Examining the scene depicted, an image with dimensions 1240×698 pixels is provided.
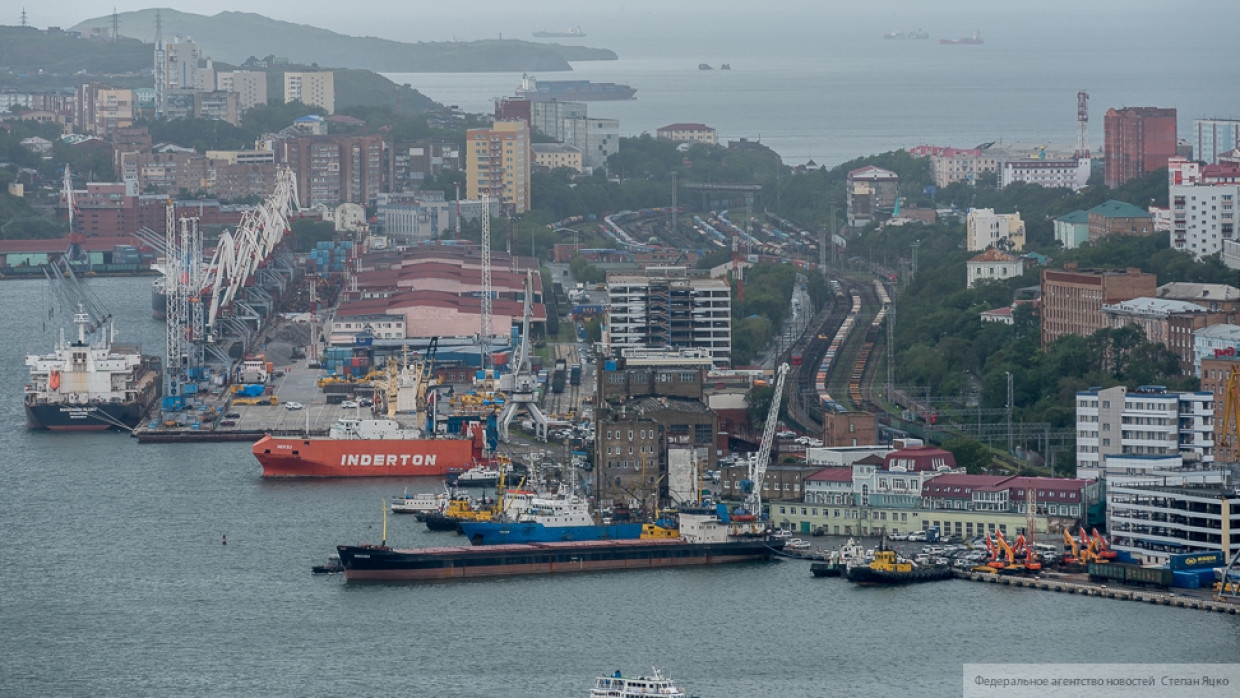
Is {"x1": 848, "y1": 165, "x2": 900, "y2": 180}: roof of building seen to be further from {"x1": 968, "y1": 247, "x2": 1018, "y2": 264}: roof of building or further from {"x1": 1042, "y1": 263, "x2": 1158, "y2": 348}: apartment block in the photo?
{"x1": 1042, "y1": 263, "x2": 1158, "y2": 348}: apartment block

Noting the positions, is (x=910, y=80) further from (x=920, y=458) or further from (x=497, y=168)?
(x=920, y=458)

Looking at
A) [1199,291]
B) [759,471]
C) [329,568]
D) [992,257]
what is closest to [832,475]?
[759,471]

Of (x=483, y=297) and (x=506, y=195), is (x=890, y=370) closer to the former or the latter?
(x=483, y=297)

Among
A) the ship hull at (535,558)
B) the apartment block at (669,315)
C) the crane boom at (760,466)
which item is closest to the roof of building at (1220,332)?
the crane boom at (760,466)

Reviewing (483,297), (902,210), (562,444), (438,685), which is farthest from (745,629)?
(902,210)

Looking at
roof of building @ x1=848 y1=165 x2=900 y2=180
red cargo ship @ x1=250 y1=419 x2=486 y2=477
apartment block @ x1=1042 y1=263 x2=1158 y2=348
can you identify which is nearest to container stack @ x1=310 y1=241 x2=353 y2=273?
roof of building @ x1=848 y1=165 x2=900 y2=180
